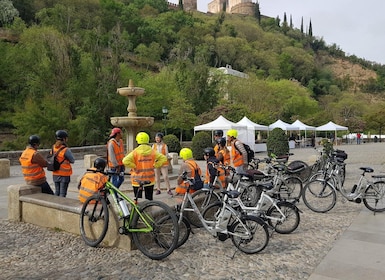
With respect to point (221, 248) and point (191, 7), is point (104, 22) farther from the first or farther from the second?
point (191, 7)

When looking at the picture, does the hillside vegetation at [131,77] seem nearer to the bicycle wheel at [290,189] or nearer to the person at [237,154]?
the person at [237,154]

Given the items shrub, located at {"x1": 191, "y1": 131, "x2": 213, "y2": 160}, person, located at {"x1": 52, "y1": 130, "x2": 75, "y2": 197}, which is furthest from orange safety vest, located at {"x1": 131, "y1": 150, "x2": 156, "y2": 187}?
shrub, located at {"x1": 191, "y1": 131, "x2": 213, "y2": 160}

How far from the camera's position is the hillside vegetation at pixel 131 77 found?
2456cm

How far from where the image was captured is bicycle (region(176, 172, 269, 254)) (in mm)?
4934

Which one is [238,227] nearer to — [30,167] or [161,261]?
[161,261]

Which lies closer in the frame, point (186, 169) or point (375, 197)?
point (186, 169)

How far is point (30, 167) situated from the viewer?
21.9 feet

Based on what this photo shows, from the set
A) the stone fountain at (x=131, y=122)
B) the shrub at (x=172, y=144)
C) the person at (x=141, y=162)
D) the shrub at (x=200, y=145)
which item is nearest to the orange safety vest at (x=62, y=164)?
the person at (x=141, y=162)

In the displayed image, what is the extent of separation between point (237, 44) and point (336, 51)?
85.3 metres

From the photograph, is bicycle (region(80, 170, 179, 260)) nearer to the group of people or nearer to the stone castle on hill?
the group of people

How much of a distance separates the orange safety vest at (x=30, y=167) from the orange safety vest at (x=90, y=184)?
4.92 ft

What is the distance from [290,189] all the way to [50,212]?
187 inches

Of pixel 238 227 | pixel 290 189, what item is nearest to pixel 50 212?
pixel 238 227

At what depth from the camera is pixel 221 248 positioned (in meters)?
5.23
